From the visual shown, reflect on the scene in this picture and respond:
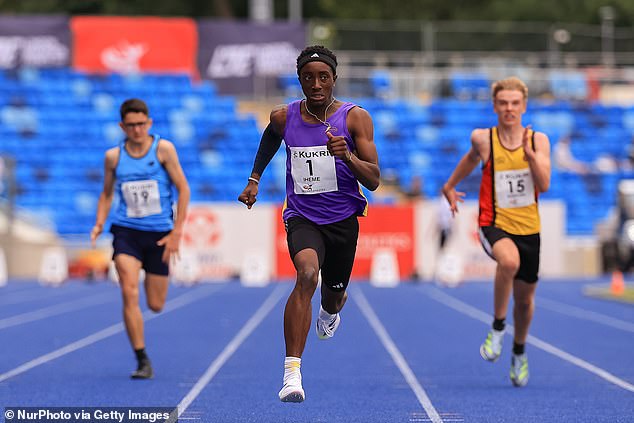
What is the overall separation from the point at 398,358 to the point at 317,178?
4.18 metres

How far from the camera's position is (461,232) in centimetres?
2484

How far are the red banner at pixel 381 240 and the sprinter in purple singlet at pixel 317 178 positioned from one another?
17664 mm

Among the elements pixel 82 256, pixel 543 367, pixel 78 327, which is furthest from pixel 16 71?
pixel 543 367

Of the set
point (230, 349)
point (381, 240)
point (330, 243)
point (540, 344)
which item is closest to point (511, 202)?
point (330, 243)

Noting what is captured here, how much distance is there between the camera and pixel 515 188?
341 inches

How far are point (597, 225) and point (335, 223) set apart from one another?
71.4 feet

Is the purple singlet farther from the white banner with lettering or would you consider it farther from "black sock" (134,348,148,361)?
the white banner with lettering

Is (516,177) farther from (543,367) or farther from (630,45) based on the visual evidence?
(630,45)

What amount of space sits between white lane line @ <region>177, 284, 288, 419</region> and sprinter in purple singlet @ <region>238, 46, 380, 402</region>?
1073 mm

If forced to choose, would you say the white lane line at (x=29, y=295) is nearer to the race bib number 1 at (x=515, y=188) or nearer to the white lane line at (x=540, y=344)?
the white lane line at (x=540, y=344)

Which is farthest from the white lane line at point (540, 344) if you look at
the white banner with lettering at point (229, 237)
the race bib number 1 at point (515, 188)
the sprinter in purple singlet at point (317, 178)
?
the white banner with lettering at point (229, 237)

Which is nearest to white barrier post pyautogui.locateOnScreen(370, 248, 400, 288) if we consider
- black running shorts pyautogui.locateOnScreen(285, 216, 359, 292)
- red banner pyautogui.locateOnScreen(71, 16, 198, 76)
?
red banner pyautogui.locateOnScreen(71, 16, 198, 76)

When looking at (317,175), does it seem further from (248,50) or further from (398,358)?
(248,50)

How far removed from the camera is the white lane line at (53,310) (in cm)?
1473
